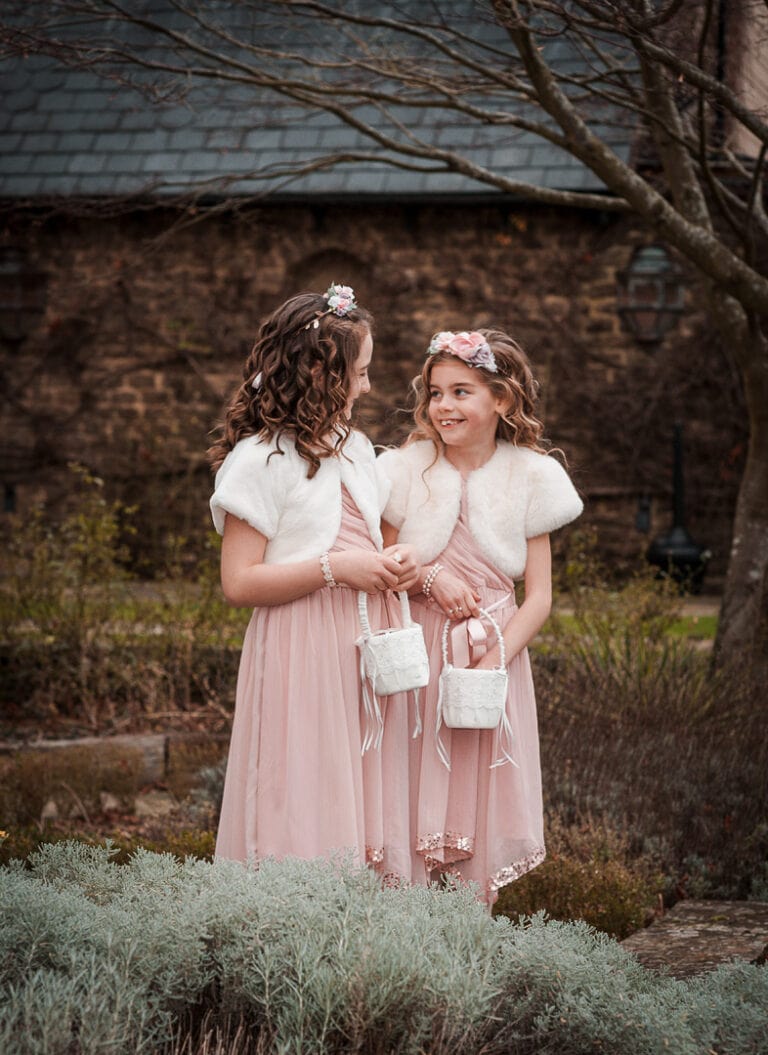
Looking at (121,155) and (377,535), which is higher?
(121,155)

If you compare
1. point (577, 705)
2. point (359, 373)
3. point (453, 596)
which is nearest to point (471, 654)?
point (453, 596)

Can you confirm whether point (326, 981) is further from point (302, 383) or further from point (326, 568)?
point (302, 383)

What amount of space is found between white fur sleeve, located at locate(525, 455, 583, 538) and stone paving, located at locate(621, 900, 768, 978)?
1.04 m

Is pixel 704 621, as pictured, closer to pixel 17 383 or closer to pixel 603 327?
pixel 603 327

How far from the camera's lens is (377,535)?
10.4 ft

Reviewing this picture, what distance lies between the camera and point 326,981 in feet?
7.04

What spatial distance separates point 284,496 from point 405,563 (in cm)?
A: 32

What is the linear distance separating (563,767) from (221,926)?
2.68 meters

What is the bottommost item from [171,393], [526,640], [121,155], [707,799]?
[707,799]

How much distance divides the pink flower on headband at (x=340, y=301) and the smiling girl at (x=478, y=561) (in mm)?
275

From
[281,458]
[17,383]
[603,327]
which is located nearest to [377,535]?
[281,458]

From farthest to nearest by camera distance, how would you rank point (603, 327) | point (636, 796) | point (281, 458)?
point (603, 327)
point (636, 796)
point (281, 458)

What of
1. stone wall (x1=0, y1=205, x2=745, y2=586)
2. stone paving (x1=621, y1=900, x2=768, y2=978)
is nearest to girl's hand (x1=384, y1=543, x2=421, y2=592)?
stone paving (x1=621, y1=900, x2=768, y2=978)

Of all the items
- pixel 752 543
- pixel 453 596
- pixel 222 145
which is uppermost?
pixel 222 145
